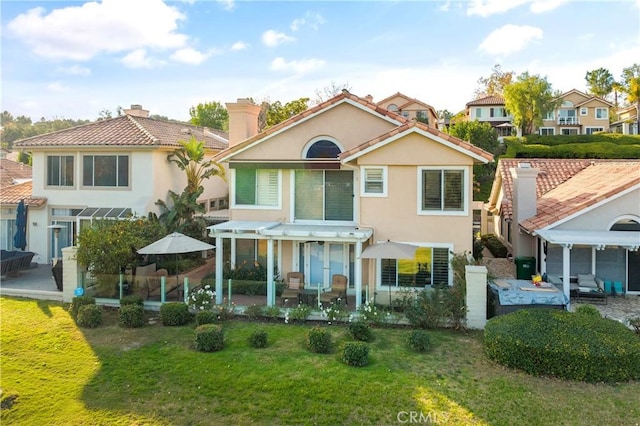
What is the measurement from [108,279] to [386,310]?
39.3 feet

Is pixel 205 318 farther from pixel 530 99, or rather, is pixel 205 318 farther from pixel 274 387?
pixel 530 99

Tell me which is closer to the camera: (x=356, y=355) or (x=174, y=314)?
(x=356, y=355)

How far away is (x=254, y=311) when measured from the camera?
17.9 metres

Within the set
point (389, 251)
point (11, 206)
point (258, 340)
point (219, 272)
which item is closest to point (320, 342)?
point (258, 340)

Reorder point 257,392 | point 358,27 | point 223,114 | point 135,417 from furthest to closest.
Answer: point 223,114, point 358,27, point 257,392, point 135,417

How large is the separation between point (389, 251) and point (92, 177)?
1911 centimetres

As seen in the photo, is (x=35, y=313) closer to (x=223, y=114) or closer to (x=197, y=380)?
(x=197, y=380)

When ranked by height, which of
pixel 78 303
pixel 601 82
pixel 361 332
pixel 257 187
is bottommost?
pixel 361 332

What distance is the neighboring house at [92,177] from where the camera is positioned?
26219 mm

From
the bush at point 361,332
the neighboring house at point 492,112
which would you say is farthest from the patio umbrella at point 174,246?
the neighboring house at point 492,112

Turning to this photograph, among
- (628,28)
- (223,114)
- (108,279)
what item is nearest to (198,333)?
(108,279)

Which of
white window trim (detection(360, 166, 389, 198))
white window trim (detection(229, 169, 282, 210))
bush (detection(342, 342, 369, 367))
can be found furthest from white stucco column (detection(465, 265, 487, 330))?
white window trim (detection(229, 169, 282, 210))

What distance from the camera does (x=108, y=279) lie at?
64.2 ft

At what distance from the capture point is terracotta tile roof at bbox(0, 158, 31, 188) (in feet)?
120
